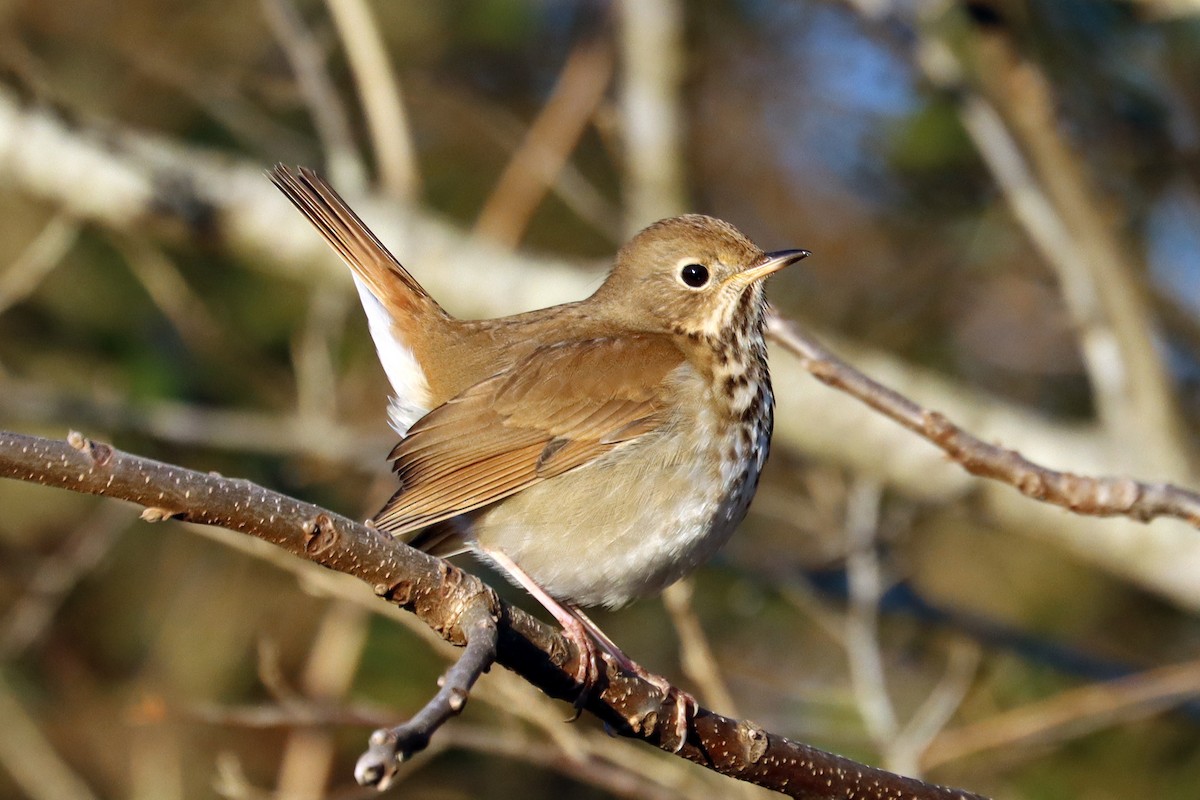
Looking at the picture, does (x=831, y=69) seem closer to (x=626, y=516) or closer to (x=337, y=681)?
(x=337, y=681)

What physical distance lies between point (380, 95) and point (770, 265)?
2.80 m

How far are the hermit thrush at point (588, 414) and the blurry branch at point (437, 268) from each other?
1.67 meters

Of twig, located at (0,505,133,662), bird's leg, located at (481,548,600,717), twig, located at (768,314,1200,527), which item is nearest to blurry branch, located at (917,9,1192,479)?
twig, located at (768,314,1200,527)

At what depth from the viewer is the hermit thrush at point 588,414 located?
14.3 feet

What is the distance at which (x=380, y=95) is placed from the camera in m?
6.88

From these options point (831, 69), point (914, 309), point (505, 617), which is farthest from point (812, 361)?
point (831, 69)

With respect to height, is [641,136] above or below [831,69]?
below

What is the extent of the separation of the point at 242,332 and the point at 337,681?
2.30 m

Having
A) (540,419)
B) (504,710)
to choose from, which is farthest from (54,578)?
(540,419)

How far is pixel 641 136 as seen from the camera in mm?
7211

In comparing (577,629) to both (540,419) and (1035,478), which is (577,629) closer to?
(540,419)

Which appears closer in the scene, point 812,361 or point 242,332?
point 812,361

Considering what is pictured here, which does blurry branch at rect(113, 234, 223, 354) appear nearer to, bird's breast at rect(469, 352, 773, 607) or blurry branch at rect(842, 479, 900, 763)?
bird's breast at rect(469, 352, 773, 607)

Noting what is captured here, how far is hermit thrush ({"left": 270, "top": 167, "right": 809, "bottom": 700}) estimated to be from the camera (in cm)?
435
